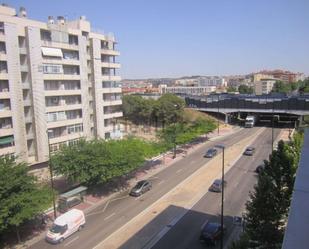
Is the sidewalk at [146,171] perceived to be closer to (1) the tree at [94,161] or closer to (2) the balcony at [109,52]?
(1) the tree at [94,161]

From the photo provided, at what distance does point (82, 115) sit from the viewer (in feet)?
146

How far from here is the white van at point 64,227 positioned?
22.4 m

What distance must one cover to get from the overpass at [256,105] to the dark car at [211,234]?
61.5m

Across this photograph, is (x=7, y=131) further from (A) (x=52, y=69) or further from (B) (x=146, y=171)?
(B) (x=146, y=171)

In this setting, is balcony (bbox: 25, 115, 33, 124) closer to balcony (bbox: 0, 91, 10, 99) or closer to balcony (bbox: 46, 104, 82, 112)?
balcony (bbox: 46, 104, 82, 112)

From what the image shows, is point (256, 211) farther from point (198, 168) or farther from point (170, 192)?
point (198, 168)

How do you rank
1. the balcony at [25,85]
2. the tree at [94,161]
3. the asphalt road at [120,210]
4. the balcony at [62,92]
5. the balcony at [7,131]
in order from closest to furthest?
the asphalt road at [120,210], the tree at [94,161], the balcony at [7,131], the balcony at [25,85], the balcony at [62,92]

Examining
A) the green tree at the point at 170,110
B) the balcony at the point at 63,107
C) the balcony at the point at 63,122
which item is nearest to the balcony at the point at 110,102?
the balcony at the point at 63,107

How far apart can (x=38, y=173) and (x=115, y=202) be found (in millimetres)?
14514

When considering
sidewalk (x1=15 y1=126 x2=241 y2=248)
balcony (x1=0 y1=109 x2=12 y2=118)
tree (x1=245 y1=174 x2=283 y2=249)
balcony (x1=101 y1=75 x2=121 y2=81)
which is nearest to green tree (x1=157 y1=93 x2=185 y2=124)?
sidewalk (x1=15 y1=126 x2=241 y2=248)

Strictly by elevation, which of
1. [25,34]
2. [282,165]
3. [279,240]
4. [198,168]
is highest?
[25,34]

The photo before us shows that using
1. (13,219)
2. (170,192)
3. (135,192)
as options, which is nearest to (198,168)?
(170,192)

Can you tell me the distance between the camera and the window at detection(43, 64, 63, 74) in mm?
38375

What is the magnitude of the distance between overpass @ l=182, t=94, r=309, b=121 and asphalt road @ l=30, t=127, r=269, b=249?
41732 millimetres
